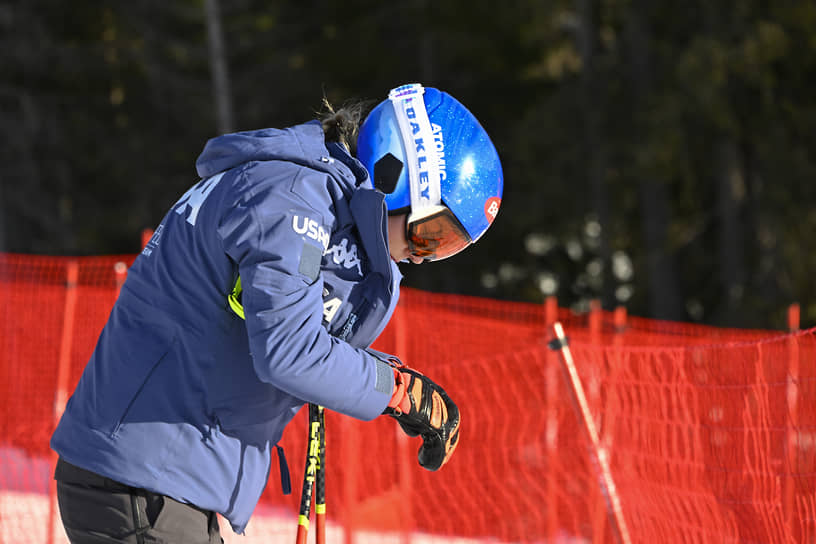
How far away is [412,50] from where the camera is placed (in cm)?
2267

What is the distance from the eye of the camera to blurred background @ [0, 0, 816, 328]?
52.1ft

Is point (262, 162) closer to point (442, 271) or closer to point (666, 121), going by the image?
point (666, 121)

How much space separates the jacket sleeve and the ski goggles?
1.15 feet

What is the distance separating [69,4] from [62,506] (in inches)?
973

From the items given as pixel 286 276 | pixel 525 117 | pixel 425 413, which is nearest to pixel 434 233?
pixel 425 413

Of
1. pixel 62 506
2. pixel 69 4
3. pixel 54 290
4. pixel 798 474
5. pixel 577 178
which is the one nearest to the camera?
pixel 62 506

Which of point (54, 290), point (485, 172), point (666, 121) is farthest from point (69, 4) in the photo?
point (485, 172)

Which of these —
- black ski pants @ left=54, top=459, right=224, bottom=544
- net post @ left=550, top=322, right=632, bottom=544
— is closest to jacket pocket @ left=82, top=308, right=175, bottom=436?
black ski pants @ left=54, top=459, right=224, bottom=544

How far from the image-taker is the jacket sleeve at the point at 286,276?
1.87 meters

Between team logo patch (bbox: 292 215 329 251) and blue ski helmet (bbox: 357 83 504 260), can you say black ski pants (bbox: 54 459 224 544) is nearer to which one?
team logo patch (bbox: 292 215 329 251)

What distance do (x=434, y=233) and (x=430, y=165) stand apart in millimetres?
179

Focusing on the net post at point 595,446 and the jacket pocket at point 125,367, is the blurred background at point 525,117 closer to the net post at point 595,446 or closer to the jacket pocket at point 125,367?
the net post at point 595,446

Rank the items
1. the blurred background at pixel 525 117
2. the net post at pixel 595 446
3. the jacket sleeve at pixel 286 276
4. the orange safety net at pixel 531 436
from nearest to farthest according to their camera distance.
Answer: the jacket sleeve at pixel 286 276
the net post at pixel 595 446
the orange safety net at pixel 531 436
the blurred background at pixel 525 117

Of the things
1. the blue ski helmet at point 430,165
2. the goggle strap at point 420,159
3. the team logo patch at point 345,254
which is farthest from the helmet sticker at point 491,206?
the team logo patch at point 345,254
